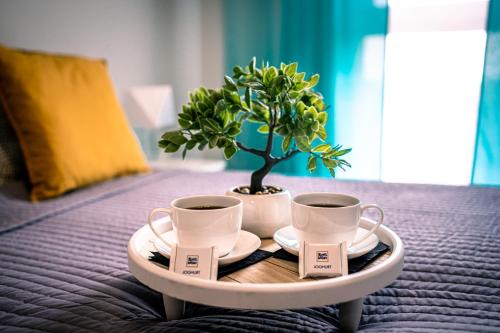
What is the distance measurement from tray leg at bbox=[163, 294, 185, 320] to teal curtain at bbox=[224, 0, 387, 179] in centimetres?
218

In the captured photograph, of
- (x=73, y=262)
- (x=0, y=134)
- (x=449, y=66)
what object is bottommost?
(x=73, y=262)

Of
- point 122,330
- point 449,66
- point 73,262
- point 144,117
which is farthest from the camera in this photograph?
point 449,66

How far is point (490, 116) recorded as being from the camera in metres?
2.60

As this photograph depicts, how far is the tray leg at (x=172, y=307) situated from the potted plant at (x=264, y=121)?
0.71ft

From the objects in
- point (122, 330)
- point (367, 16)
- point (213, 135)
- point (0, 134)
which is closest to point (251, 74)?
point (213, 135)

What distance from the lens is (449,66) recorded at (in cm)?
275

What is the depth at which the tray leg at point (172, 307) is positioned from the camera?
70 centimetres

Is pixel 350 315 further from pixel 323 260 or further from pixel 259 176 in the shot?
pixel 259 176

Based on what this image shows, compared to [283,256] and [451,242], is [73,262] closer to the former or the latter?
[283,256]

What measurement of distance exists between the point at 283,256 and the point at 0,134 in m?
1.28

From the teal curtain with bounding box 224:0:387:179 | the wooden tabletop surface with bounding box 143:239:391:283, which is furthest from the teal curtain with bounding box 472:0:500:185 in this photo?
the wooden tabletop surface with bounding box 143:239:391:283

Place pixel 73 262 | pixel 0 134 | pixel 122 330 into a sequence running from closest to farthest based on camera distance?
pixel 122 330
pixel 73 262
pixel 0 134

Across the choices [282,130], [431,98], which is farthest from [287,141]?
[431,98]

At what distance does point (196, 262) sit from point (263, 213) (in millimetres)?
236
